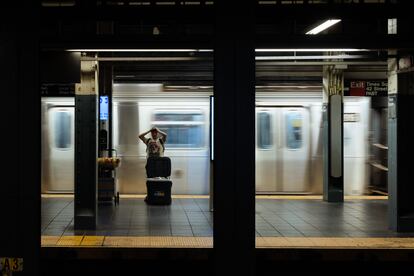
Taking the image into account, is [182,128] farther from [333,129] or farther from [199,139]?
[333,129]

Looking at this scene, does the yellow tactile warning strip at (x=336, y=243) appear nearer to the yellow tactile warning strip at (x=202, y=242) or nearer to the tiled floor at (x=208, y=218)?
the yellow tactile warning strip at (x=202, y=242)

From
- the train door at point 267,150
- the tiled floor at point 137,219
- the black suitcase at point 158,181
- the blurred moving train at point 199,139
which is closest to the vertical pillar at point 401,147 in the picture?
the tiled floor at point 137,219

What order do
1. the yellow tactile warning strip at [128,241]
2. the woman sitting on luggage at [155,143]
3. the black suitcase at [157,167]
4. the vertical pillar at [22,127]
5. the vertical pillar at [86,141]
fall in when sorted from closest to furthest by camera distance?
the vertical pillar at [22,127] < the yellow tactile warning strip at [128,241] < the vertical pillar at [86,141] < the black suitcase at [157,167] < the woman sitting on luggage at [155,143]

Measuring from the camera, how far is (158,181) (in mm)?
9773

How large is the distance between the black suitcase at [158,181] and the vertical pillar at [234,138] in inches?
245

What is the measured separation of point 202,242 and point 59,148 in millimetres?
5599

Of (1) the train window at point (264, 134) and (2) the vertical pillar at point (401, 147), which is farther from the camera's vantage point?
(1) the train window at point (264, 134)

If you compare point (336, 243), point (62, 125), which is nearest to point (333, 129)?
point (336, 243)

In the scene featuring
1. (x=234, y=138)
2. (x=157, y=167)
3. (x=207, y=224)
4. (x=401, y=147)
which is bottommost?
(x=207, y=224)

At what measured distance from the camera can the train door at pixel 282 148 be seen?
35.8ft

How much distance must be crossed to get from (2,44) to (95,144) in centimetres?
407
